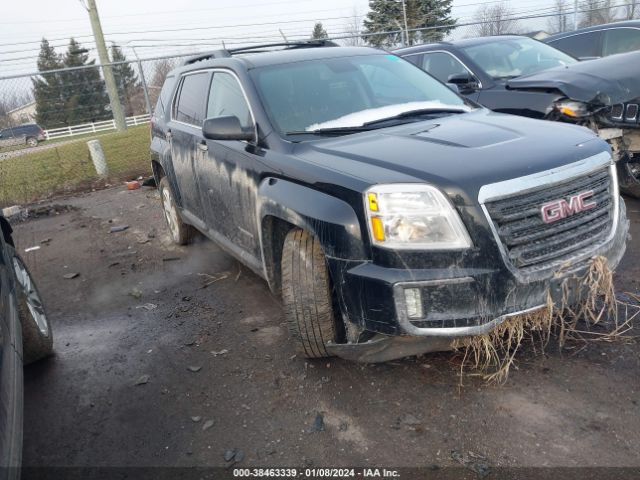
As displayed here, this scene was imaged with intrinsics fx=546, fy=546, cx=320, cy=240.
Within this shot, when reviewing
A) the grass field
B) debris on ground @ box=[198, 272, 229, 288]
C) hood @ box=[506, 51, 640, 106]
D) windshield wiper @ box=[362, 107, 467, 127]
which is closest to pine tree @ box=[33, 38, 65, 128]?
the grass field

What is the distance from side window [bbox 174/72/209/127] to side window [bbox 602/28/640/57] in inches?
249

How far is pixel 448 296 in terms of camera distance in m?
2.62

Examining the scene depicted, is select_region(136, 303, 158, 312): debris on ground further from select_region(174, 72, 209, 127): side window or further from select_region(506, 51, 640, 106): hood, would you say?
select_region(506, 51, 640, 106): hood

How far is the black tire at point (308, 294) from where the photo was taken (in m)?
3.08

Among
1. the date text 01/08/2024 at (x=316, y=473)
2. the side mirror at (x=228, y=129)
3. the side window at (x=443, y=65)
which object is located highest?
the side window at (x=443, y=65)

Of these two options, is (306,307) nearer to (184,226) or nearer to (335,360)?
(335,360)

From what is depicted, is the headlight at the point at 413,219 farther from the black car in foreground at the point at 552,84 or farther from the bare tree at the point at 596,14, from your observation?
the bare tree at the point at 596,14

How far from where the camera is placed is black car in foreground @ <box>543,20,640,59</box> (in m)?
7.79

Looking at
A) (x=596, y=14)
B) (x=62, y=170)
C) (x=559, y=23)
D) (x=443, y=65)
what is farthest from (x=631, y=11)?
(x=62, y=170)

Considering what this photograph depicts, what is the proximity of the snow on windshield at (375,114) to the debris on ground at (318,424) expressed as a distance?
177cm

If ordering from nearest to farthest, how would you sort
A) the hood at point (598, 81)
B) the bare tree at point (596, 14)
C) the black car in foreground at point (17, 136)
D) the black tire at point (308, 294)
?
the black tire at point (308, 294) → the hood at point (598, 81) → the black car in foreground at point (17, 136) → the bare tree at point (596, 14)

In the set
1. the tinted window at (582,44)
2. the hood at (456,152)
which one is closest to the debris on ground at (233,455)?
the hood at (456,152)

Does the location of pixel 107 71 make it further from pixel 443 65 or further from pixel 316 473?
pixel 316 473

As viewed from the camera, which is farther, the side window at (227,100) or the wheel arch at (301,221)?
→ the side window at (227,100)
